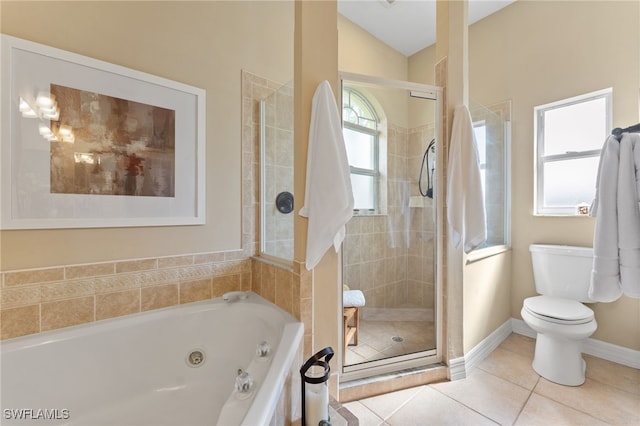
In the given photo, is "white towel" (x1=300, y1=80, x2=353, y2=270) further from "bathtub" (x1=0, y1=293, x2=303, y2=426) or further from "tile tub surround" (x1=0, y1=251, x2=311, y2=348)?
"bathtub" (x1=0, y1=293, x2=303, y2=426)

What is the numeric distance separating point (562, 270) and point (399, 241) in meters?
1.24

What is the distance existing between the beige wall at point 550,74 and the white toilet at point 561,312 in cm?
18

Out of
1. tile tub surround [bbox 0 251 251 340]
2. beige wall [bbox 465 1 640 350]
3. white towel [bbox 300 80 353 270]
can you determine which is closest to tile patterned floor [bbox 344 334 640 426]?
beige wall [bbox 465 1 640 350]

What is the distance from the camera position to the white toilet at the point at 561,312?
1671 millimetres

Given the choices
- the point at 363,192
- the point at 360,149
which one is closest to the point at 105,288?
the point at 363,192

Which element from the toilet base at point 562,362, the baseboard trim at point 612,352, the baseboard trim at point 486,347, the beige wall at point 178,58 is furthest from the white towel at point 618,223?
the beige wall at point 178,58

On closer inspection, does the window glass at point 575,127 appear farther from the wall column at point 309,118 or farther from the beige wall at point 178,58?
the beige wall at point 178,58

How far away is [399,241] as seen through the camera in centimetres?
215

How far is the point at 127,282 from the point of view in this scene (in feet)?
4.71

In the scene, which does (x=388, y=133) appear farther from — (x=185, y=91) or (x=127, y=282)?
(x=127, y=282)

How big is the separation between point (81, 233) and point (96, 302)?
0.37 m

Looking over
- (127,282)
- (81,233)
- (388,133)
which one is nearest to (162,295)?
(127,282)

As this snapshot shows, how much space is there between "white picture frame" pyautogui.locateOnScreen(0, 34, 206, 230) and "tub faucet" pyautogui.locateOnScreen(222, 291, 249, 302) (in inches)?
20.1

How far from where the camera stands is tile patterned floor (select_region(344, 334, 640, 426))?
1.41 m
